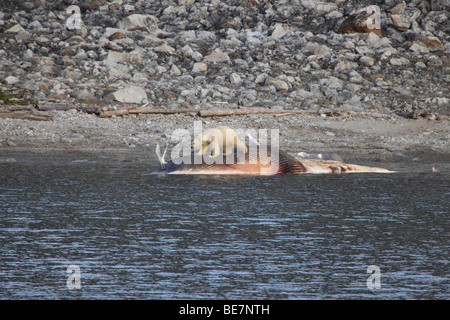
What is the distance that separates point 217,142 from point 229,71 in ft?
44.6

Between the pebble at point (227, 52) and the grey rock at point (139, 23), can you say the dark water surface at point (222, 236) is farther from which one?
the grey rock at point (139, 23)

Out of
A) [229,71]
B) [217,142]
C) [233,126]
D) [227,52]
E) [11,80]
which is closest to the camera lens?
[217,142]

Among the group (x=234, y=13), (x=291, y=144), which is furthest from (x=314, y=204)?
(x=234, y=13)

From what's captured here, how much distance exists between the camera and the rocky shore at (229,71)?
Answer: 23.4m

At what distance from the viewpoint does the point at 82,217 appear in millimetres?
12141

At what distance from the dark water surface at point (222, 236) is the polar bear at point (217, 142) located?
917 millimetres

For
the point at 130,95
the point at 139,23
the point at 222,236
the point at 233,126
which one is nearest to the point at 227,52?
the point at 139,23

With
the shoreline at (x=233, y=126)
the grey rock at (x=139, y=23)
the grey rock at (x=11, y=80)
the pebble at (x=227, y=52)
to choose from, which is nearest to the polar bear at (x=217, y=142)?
the shoreline at (x=233, y=126)

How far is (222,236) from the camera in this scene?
1080cm

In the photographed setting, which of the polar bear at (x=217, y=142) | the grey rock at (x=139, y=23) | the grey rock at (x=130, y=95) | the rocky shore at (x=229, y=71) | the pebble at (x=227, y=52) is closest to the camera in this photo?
the polar bear at (x=217, y=142)

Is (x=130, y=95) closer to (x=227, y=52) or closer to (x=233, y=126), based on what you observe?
(x=233, y=126)

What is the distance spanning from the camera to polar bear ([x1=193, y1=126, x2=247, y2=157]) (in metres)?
17.5

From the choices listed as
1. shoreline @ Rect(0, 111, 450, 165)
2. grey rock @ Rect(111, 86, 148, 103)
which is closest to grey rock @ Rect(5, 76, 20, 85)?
grey rock @ Rect(111, 86, 148, 103)

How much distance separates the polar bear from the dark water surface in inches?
36.1
